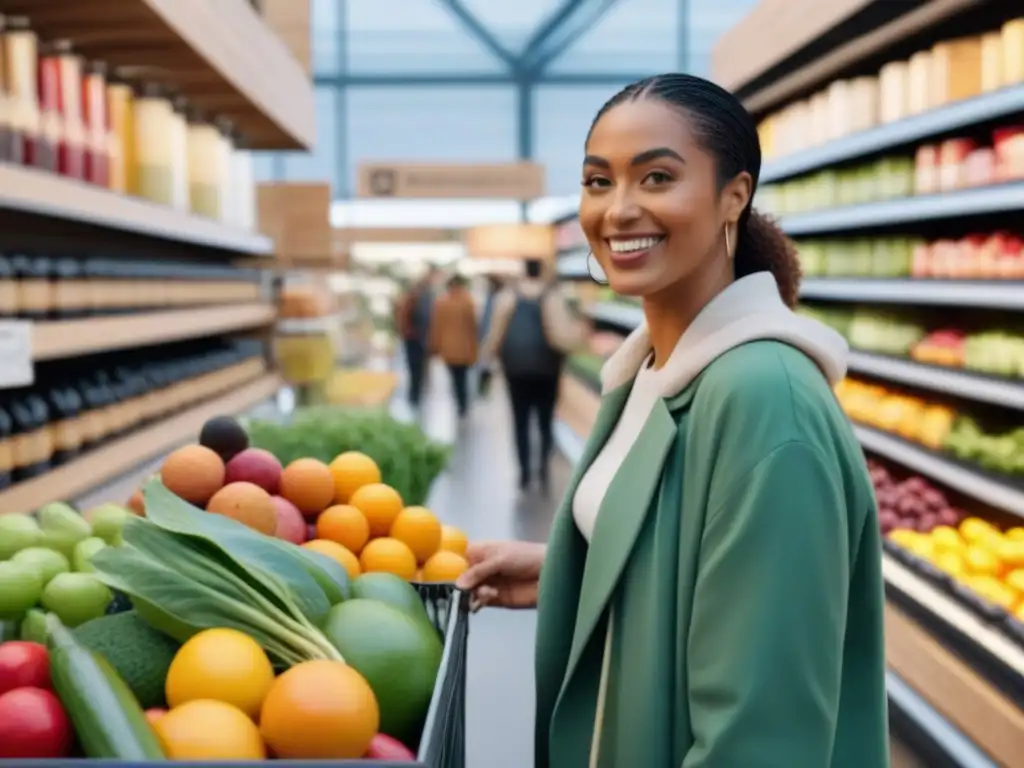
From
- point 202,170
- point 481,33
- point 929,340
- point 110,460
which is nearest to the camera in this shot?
point 110,460

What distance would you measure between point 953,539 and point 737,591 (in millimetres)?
2892

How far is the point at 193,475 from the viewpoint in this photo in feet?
5.22

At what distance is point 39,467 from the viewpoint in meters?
2.66

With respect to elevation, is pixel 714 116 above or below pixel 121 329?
above

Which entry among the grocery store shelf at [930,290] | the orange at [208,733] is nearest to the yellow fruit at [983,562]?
the grocery store shelf at [930,290]

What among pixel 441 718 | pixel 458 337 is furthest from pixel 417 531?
pixel 458 337

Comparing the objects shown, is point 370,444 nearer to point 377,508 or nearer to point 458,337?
point 377,508

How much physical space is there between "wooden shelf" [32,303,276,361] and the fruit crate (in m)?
1.40

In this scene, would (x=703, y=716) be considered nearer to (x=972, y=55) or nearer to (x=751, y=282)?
(x=751, y=282)

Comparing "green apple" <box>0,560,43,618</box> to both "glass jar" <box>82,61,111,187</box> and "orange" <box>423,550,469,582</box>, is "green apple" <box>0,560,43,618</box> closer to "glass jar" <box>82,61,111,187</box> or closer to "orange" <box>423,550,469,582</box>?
"orange" <box>423,550,469,582</box>

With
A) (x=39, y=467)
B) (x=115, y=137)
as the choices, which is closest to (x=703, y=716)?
(x=39, y=467)

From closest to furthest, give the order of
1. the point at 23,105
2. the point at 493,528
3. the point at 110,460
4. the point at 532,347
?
1. the point at 23,105
2. the point at 110,460
3. the point at 493,528
4. the point at 532,347

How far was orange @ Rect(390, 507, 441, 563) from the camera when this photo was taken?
187 cm

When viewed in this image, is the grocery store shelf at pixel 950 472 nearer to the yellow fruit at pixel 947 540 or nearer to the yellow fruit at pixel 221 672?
the yellow fruit at pixel 947 540
